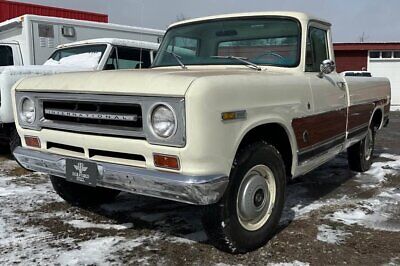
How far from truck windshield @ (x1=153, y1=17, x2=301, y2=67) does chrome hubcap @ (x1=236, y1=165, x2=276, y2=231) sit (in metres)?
1.20

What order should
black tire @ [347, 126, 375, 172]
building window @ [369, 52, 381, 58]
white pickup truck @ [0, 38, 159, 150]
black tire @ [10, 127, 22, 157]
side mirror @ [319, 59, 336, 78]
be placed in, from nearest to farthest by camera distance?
side mirror @ [319, 59, 336, 78] → black tire @ [10, 127, 22, 157] → black tire @ [347, 126, 375, 172] → white pickup truck @ [0, 38, 159, 150] → building window @ [369, 52, 381, 58]

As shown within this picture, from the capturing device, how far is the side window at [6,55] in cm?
953

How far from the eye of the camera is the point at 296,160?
4211mm

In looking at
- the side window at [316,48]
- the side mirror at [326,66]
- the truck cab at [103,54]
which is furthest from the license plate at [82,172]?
the truck cab at [103,54]

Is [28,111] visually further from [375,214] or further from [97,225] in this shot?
[375,214]

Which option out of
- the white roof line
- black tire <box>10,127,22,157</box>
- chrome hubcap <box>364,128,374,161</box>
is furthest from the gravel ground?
the white roof line

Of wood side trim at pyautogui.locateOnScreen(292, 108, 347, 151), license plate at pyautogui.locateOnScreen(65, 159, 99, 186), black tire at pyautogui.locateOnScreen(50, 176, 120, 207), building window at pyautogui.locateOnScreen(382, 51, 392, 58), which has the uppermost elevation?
building window at pyautogui.locateOnScreen(382, 51, 392, 58)

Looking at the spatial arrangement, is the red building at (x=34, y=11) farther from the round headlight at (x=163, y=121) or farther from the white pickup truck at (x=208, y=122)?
the round headlight at (x=163, y=121)

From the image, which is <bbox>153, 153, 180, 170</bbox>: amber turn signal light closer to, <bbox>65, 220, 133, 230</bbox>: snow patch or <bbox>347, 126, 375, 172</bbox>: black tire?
<bbox>65, 220, 133, 230</bbox>: snow patch

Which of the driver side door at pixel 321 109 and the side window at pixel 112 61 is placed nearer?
the driver side door at pixel 321 109

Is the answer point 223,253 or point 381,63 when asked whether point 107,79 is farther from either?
point 381,63

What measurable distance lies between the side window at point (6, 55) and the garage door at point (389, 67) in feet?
67.9

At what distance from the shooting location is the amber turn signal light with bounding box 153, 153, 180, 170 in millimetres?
3184

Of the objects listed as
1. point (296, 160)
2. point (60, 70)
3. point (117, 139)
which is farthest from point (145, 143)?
point (60, 70)
